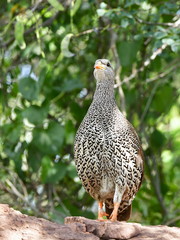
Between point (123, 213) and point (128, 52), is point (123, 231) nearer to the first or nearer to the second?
point (123, 213)

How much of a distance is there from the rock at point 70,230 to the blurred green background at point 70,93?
2.54 meters

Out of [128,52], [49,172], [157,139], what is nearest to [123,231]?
[49,172]

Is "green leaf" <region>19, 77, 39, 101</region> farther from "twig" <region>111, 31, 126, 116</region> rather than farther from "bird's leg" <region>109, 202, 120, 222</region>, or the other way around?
"bird's leg" <region>109, 202, 120, 222</region>

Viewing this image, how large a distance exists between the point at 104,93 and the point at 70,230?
208cm

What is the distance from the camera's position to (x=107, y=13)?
7008 mm

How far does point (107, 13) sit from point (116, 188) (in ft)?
6.27

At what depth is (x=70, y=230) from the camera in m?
4.76

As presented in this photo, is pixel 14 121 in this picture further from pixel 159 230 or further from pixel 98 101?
pixel 159 230

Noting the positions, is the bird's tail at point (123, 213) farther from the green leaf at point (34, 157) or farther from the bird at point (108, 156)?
the green leaf at point (34, 157)

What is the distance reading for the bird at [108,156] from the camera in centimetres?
610

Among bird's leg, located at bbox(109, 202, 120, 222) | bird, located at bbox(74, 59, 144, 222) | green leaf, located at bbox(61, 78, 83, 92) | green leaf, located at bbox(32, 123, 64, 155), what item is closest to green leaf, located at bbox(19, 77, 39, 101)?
green leaf, located at bbox(32, 123, 64, 155)

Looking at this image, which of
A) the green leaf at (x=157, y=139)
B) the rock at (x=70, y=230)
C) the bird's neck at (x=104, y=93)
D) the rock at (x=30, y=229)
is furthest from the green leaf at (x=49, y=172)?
the rock at (x=30, y=229)

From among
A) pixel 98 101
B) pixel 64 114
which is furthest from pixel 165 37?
pixel 64 114

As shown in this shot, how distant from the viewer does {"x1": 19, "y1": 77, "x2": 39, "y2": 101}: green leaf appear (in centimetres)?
757
